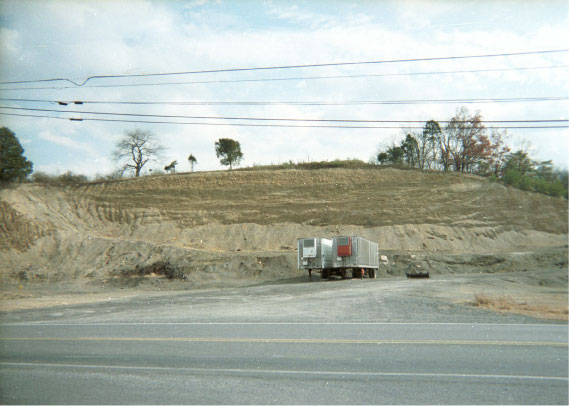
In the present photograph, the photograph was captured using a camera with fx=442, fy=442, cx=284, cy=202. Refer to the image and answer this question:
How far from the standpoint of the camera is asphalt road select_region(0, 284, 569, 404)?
5871 mm

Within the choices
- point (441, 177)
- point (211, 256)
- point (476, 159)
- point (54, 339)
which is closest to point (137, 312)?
point (54, 339)

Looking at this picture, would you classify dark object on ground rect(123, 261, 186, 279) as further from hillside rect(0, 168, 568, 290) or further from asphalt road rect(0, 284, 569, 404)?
asphalt road rect(0, 284, 569, 404)

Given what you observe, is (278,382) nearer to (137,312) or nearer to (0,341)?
(0,341)

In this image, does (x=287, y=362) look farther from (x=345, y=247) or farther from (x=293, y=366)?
(x=345, y=247)

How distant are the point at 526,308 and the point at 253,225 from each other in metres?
32.8

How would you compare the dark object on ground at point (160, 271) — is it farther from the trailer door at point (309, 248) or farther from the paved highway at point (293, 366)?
the paved highway at point (293, 366)

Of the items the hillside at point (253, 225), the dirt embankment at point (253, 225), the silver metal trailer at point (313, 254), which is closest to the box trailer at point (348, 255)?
the silver metal trailer at point (313, 254)

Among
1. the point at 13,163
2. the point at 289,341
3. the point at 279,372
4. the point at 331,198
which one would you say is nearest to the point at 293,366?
the point at 279,372

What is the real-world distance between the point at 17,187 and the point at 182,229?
18213 mm

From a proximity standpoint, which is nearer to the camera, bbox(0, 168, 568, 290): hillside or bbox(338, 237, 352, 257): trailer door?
bbox(338, 237, 352, 257): trailer door

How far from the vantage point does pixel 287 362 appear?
24.1ft

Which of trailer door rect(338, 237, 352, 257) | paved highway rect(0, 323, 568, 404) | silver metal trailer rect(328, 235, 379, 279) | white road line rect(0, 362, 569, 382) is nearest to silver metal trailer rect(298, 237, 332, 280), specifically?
silver metal trailer rect(328, 235, 379, 279)

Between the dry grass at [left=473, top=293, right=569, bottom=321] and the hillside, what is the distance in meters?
19.7

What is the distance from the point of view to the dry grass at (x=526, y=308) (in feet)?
42.7
